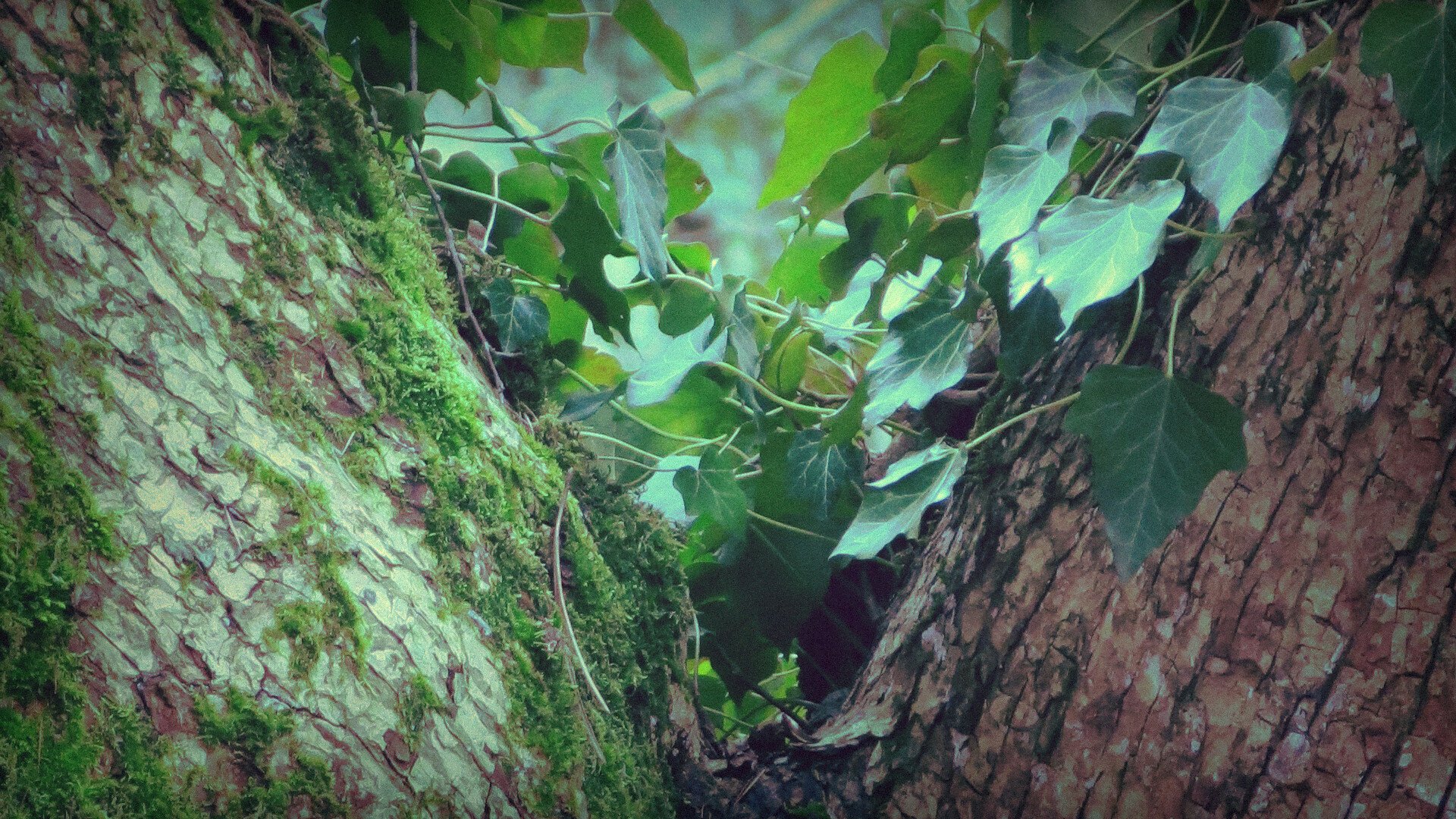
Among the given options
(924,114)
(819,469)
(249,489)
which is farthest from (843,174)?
(249,489)

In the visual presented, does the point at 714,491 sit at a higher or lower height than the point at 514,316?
lower

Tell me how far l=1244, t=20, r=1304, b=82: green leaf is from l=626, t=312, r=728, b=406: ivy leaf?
1.73 ft

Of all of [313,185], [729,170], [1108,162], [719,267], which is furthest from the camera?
[729,170]

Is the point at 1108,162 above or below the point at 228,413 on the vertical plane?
below

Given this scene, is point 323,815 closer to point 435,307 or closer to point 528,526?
point 528,526

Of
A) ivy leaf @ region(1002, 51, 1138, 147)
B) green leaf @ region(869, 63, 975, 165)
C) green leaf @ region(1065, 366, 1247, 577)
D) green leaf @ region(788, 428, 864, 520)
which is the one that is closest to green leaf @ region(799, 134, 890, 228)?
green leaf @ region(869, 63, 975, 165)

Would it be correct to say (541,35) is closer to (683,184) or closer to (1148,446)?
(683,184)

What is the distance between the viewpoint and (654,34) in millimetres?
831

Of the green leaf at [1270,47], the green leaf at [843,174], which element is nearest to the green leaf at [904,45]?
the green leaf at [843,174]

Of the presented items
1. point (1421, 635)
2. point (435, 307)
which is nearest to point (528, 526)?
point (435, 307)

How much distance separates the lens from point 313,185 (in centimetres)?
67

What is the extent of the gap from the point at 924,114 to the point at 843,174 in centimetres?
12

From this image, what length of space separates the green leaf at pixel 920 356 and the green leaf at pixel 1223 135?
0.22 m

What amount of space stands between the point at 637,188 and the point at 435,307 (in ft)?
0.79
